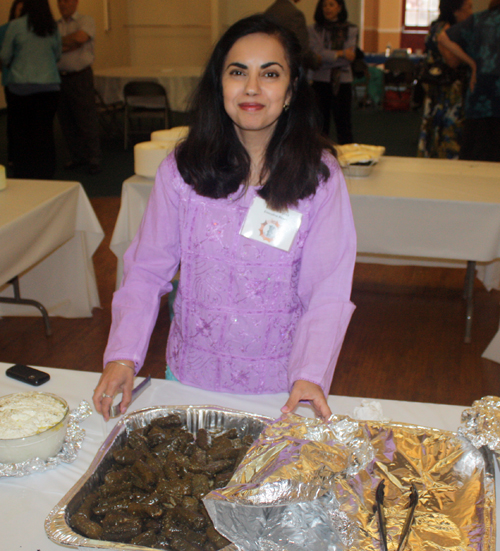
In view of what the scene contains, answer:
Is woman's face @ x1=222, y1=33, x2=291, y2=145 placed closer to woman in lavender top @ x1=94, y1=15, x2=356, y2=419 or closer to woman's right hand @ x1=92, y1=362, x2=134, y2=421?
woman in lavender top @ x1=94, y1=15, x2=356, y2=419

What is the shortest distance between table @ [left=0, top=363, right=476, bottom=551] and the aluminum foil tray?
64 millimetres

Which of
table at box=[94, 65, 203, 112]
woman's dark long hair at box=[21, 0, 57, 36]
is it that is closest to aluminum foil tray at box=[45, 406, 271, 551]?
woman's dark long hair at box=[21, 0, 57, 36]

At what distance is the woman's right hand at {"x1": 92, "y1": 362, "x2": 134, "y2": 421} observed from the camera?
3.22ft

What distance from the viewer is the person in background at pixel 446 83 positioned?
13.5ft

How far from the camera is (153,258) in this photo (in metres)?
1.21

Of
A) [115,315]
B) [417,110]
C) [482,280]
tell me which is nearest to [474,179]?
[482,280]

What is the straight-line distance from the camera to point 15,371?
115cm

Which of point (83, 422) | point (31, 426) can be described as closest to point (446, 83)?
point (83, 422)

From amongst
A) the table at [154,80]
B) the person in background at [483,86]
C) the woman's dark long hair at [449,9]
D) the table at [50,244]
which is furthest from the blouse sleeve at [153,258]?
the table at [154,80]

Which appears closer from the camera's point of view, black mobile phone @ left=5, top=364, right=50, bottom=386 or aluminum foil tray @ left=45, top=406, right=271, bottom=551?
aluminum foil tray @ left=45, top=406, right=271, bottom=551

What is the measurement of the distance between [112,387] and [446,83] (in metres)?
3.89

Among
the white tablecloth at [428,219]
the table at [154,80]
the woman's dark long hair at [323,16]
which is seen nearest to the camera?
the white tablecloth at [428,219]

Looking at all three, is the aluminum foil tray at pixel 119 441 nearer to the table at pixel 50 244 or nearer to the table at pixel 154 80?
the table at pixel 50 244

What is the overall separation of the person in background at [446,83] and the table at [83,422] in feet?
11.1
